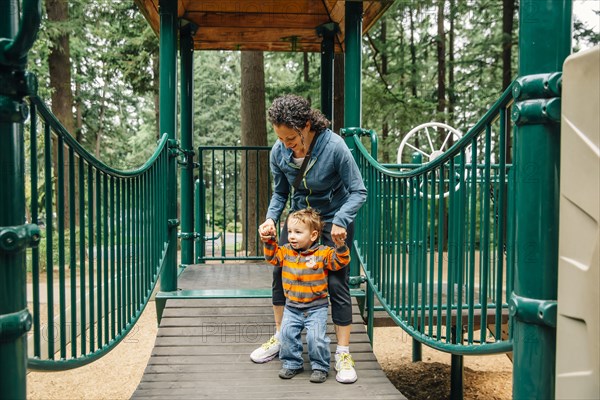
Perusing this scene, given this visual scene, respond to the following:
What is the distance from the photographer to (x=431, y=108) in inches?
586

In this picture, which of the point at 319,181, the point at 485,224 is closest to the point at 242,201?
the point at 319,181

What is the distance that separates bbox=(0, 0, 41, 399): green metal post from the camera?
5.03 ft

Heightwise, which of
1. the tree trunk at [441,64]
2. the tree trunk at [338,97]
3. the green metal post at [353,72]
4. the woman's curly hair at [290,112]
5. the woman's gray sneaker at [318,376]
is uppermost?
the tree trunk at [441,64]

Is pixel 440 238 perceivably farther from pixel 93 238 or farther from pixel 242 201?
pixel 242 201

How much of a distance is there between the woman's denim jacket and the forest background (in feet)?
24.9

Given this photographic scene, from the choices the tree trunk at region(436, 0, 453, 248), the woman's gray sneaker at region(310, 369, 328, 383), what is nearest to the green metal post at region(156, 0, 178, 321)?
the woman's gray sneaker at region(310, 369, 328, 383)

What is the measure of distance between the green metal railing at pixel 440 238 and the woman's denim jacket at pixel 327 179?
291mm

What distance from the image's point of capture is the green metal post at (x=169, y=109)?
4570 millimetres

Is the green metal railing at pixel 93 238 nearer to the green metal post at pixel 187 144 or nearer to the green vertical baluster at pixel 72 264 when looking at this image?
the green vertical baluster at pixel 72 264

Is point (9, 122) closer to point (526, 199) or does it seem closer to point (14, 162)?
point (14, 162)

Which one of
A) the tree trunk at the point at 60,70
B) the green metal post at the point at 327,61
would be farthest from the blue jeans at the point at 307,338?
the tree trunk at the point at 60,70

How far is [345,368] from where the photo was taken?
3422 mm

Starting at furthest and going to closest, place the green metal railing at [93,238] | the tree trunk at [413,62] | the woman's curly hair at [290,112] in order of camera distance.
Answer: the tree trunk at [413,62] < the woman's curly hair at [290,112] < the green metal railing at [93,238]

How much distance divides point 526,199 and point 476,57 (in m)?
17.3
